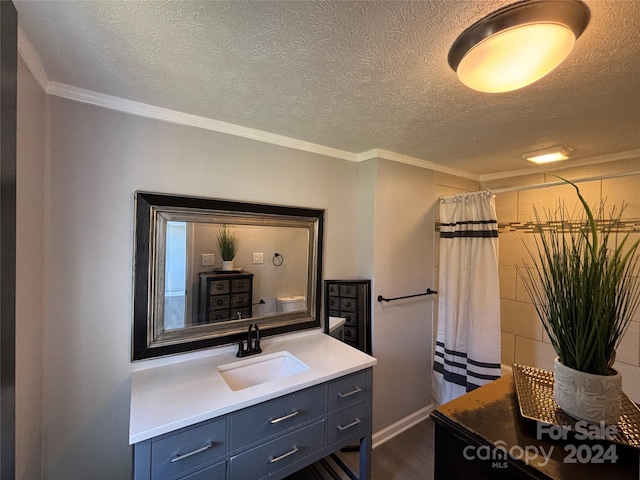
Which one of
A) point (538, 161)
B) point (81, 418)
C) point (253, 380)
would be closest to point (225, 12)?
point (253, 380)

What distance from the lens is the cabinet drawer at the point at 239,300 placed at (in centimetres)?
171

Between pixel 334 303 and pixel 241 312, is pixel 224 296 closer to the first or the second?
pixel 241 312

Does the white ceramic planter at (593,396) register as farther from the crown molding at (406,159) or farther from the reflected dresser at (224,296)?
the crown molding at (406,159)

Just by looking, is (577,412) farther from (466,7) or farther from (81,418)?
(81,418)

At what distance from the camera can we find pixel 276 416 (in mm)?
1278

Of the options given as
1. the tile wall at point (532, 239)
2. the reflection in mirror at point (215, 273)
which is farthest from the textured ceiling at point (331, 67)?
the reflection in mirror at point (215, 273)

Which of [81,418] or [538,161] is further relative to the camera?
[538,161]

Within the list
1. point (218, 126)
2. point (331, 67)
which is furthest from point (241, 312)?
point (331, 67)

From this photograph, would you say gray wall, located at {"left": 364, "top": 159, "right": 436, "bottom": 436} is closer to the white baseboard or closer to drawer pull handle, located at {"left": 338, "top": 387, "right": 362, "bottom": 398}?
the white baseboard

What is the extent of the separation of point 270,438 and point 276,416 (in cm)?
10

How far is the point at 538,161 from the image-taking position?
7.07 ft

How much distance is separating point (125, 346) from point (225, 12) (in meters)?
1.52

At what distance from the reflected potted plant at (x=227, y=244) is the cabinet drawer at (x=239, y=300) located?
0.59 ft

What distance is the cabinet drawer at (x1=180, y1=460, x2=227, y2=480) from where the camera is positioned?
1096 mm
